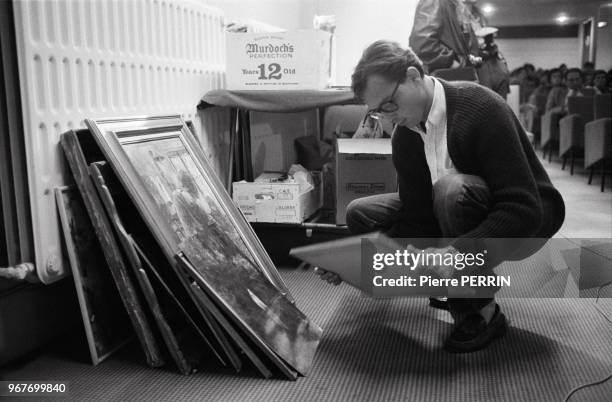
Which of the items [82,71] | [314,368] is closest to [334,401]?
[314,368]

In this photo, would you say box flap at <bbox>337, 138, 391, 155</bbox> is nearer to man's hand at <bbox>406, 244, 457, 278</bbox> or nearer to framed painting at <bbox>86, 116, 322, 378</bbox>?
framed painting at <bbox>86, 116, 322, 378</bbox>

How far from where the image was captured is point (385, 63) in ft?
4.31

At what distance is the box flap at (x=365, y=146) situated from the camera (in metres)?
2.04

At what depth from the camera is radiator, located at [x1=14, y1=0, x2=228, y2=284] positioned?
1253mm

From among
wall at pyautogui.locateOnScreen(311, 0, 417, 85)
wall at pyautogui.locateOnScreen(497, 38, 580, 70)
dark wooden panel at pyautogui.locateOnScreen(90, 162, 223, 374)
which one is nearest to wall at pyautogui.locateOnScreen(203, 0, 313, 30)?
wall at pyautogui.locateOnScreen(311, 0, 417, 85)

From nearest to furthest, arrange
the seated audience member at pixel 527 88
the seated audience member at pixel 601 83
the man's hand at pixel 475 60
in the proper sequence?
the man's hand at pixel 475 60 → the seated audience member at pixel 601 83 → the seated audience member at pixel 527 88

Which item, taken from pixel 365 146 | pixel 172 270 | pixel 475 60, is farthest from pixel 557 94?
pixel 172 270

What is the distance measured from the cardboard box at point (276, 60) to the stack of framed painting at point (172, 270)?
66 cm

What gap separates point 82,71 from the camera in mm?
1404

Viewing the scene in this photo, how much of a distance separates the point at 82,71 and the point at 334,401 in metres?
0.94

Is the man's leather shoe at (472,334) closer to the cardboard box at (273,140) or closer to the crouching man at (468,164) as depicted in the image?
the crouching man at (468,164)

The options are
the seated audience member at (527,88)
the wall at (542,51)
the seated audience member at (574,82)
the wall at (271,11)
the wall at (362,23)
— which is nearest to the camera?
the wall at (271,11)

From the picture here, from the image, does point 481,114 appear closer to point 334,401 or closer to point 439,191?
point 439,191

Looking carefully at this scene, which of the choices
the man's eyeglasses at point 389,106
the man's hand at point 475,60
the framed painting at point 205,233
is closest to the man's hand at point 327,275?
the framed painting at point 205,233
